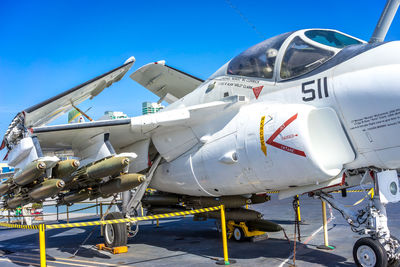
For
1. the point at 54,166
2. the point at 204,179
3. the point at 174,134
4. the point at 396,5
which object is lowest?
the point at 204,179

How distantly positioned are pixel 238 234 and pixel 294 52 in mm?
4730

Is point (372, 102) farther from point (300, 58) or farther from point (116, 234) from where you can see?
point (116, 234)

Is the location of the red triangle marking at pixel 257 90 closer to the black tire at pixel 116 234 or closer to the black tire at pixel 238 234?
the black tire at pixel 238 234

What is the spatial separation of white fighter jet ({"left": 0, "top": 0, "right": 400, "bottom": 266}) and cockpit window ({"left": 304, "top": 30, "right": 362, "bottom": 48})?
3 centimetres

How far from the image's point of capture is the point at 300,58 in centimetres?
578

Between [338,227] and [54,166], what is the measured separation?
7741 mm

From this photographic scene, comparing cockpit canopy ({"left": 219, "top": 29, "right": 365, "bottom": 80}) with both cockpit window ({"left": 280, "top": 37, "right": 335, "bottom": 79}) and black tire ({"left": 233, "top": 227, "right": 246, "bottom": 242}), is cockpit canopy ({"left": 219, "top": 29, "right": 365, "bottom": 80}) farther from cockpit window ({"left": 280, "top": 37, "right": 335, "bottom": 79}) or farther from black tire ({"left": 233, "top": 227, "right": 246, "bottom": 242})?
black tire ({"left": 233, "top": 227, "right": 246, "bottom": 242})

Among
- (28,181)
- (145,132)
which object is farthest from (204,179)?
(28,181)

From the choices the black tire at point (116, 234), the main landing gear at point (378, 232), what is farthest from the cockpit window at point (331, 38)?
the black tire at point (116, 234)

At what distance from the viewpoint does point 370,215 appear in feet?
17.4

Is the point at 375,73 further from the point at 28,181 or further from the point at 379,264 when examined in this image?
the point at 28,181

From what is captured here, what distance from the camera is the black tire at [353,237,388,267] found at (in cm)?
489

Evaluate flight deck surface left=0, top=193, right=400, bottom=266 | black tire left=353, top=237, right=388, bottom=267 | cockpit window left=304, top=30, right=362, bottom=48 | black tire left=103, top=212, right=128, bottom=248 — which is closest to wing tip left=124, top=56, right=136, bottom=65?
black tire left=103, top=212, right=128, bottom=248

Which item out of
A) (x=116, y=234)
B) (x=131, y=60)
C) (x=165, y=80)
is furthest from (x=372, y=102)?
(x=165, y=80)
